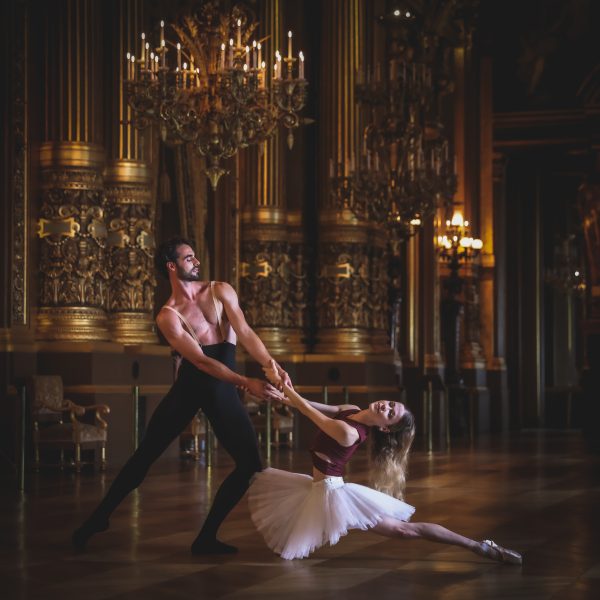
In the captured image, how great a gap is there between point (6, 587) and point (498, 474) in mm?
8808

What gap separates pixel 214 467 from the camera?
49.5ft

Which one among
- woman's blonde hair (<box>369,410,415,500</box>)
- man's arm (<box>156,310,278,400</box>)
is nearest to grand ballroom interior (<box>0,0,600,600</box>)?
woman's blonde hair (<box>369,410,415,500</box>)

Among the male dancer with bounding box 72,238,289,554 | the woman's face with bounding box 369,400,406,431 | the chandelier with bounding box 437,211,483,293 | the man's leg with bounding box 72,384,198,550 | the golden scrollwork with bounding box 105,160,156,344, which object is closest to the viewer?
the woman's face with bounding box 369,400,406,431

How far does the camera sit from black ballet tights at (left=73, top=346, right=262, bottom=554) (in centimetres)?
774

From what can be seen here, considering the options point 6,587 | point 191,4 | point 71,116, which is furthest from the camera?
point 191,4

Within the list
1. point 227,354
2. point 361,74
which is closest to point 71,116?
point 361,74

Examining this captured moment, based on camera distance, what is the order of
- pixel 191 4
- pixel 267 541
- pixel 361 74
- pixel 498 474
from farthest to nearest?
pixel 361 74, pixel 191 4, pixel 498 474, pixel 267 541

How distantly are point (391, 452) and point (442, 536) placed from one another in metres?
0.52

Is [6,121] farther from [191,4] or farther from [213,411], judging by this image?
[213,411]

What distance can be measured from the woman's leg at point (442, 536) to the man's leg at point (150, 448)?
1263mm

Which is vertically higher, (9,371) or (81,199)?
(81,199)

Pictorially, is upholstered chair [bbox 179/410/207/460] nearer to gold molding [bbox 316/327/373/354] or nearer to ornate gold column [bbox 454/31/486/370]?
gold molding [bbox 316/327/373/354]

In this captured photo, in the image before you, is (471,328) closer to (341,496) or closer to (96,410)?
(96,410)

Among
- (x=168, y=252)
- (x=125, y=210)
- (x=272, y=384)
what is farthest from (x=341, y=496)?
(x=125, y=210)
